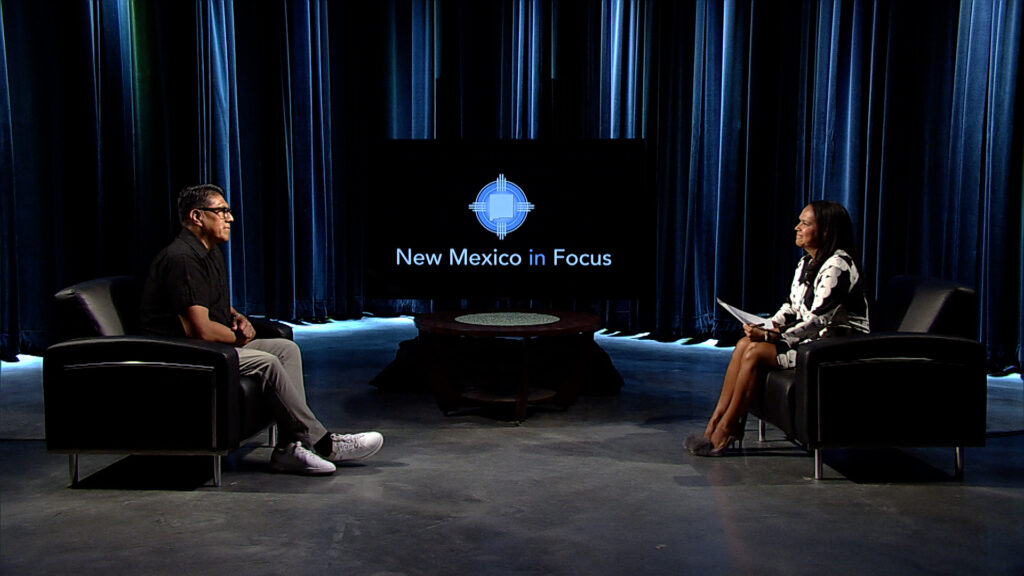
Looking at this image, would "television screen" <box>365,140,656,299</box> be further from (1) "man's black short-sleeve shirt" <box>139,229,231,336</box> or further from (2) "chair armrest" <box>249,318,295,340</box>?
(1) "man's black short-sleeve shirt" <box>139,229,231,336</box>

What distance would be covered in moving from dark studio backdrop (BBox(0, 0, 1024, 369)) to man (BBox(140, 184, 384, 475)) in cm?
181

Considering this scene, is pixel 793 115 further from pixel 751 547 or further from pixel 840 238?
pixel 751 547

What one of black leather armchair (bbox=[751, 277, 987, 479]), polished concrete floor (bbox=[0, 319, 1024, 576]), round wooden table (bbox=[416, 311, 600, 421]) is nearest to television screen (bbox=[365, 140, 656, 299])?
round wooden table (bbox=[416, 311, 600, 421])

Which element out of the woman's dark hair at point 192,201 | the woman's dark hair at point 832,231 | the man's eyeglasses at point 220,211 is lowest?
the woman's dark hair at point 832,231

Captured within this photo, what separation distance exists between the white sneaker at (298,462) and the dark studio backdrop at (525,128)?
6.33ft

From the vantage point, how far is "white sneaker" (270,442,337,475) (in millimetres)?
3312

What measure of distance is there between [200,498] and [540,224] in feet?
8.84

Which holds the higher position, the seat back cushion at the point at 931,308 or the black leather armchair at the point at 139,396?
the seat back cushion at the point at 931,308

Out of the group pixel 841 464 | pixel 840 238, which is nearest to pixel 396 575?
pixel 841 464

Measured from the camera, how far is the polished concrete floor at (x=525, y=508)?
8.17 feet

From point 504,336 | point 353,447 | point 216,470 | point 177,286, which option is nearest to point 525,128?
point 504,336

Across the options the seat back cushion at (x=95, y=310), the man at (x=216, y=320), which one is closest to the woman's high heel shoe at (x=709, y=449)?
the man at (x=216, y=320)

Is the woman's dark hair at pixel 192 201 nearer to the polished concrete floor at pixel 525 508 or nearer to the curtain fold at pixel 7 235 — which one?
the polished concrete floor at pixel 525 508

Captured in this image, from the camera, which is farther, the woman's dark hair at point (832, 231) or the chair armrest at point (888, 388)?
the woman's dark hair at point (832, 231)
